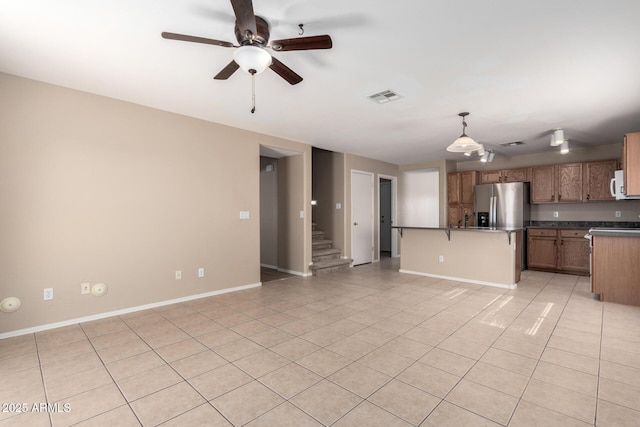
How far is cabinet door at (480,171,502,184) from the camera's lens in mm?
6786

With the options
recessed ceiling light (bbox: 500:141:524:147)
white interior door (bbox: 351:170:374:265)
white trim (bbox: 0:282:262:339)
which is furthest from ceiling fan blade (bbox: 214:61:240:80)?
recessed ceiling light (bbox: 500:141:524:147)

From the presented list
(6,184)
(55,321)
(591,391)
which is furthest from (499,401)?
(6,184)

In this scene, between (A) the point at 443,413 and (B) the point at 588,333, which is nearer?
(A) the point at 443,413

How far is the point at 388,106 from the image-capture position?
12.4ft

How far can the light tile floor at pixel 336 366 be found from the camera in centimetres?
183

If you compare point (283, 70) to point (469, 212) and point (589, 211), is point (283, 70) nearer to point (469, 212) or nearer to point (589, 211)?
point (469, 212)

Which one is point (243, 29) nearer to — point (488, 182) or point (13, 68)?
point (13, 68)

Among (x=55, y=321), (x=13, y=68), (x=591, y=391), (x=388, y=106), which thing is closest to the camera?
(x=591, y=391)

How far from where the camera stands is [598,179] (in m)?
5.68

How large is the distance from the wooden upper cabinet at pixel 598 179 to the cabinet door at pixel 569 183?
0.09 metres

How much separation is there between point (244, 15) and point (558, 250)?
680cm

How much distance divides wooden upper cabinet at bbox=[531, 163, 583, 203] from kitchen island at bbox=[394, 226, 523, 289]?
1.47 metres

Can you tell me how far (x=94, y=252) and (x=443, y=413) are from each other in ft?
12.2

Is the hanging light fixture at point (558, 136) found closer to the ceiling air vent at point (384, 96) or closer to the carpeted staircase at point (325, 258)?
the ceiling air vent at point (384, 96)
